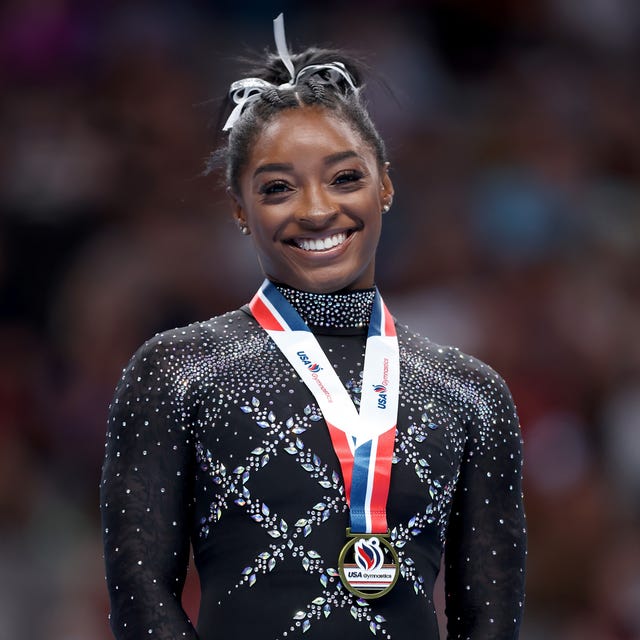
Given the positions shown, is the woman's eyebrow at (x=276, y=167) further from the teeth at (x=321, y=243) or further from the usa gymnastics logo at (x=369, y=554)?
the usa gymnastics logo at (x=369, y=554)

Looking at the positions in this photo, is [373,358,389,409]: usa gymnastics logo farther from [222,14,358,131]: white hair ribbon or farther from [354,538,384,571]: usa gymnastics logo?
[222,14,358,131]: white hair ribbon

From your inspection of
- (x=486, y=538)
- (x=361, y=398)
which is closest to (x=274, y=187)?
(x=361, y=398)

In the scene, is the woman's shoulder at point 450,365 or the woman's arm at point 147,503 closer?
the woman's arm at point 147,503

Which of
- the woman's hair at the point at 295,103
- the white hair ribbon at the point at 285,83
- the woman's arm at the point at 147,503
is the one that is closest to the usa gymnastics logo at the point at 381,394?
the woman's arm at the point at 147,503

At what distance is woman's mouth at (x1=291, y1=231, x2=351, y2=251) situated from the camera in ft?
8.18


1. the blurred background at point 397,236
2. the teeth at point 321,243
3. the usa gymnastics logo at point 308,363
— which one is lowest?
the blurred background at point 397,236

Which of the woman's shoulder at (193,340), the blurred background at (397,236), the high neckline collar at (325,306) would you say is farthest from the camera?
the blurred background at (397,236)

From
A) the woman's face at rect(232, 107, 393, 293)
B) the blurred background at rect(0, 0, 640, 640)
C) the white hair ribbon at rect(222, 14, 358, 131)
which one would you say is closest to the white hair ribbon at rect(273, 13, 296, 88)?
the white hair ribbon at rect(222, 14, 358, 131)

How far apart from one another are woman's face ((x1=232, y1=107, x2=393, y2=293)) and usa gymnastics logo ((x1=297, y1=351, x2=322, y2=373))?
0.43 feet

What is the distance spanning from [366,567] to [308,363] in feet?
1.26

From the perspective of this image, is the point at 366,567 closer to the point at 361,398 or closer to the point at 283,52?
the point at 361,398

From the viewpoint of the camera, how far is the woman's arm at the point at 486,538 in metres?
2.48

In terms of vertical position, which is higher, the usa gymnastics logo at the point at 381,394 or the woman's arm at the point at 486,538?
the usa gymnastics logo at the point at 381,394
